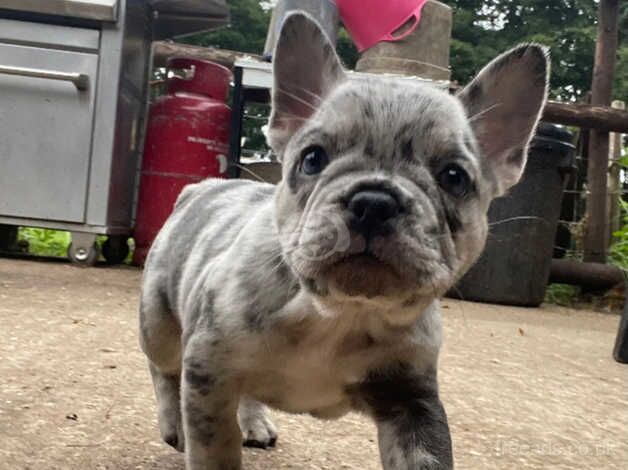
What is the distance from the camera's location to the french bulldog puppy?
6.03 feet

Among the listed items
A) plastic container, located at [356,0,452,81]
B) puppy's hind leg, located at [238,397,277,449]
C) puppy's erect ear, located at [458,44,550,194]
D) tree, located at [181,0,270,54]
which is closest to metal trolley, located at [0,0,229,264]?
plastic container, located at [356,0,452,81]

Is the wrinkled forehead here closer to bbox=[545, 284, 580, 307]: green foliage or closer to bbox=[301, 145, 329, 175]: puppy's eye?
bbox=[301, 145, 329, 175]: puppy's eye

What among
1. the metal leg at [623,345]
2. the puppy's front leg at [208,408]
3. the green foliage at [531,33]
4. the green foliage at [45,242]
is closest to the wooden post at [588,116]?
the metal leg at [623,345]

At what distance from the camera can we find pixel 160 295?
269 cm

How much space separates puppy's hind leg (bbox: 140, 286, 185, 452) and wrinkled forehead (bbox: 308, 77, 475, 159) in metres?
0.89

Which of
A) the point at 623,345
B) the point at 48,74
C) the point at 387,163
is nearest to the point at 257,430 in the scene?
the point at 387,163

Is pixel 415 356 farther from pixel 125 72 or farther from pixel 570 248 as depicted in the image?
pixel 570 248

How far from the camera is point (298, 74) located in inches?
98.2

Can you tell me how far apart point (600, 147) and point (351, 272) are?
7695mm

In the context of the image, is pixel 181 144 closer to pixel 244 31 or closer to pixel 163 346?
pixel 163 346

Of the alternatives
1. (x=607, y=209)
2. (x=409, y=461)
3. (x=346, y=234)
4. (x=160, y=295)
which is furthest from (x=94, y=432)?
(x=607, y=209)

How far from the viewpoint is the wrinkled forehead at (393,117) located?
6.56 feet

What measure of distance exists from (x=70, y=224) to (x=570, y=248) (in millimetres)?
5629

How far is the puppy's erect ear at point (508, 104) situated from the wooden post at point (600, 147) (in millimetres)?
6726
